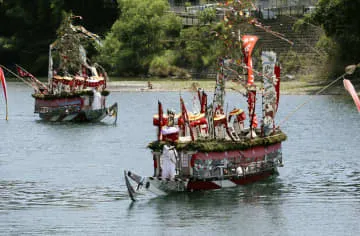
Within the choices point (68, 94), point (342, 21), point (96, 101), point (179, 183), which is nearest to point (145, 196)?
point (179, 183)

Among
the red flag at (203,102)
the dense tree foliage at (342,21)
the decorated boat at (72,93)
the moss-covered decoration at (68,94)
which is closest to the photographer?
the red flag at (203,102)

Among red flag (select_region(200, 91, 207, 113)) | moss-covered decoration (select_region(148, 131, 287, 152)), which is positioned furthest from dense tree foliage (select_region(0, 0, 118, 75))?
moss-covered decoration (select_region(148, 131, 287, 152))

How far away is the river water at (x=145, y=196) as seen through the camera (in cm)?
4419

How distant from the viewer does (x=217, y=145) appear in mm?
49156

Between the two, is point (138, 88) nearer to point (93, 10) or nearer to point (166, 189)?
point (93, 10)

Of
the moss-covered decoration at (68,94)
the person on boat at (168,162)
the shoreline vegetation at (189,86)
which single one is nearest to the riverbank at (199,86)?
the shoreline vegetation at (189,86)

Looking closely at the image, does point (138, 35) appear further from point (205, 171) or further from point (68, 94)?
point (205, 171)

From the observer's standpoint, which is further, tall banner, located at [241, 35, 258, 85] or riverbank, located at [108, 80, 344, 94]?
riverbank, located at [108, 80, 344, 94]

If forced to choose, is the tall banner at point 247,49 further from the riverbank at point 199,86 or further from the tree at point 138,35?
the tree at point 138,35

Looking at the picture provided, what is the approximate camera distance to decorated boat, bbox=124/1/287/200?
159 feet

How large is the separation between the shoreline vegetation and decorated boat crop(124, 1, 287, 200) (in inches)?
1709

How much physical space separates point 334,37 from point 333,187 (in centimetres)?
5423

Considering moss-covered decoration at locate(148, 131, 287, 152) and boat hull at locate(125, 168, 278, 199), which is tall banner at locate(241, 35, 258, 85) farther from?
boat hull at locate(125, 168, 278, 199)

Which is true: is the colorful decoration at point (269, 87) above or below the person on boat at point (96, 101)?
above
